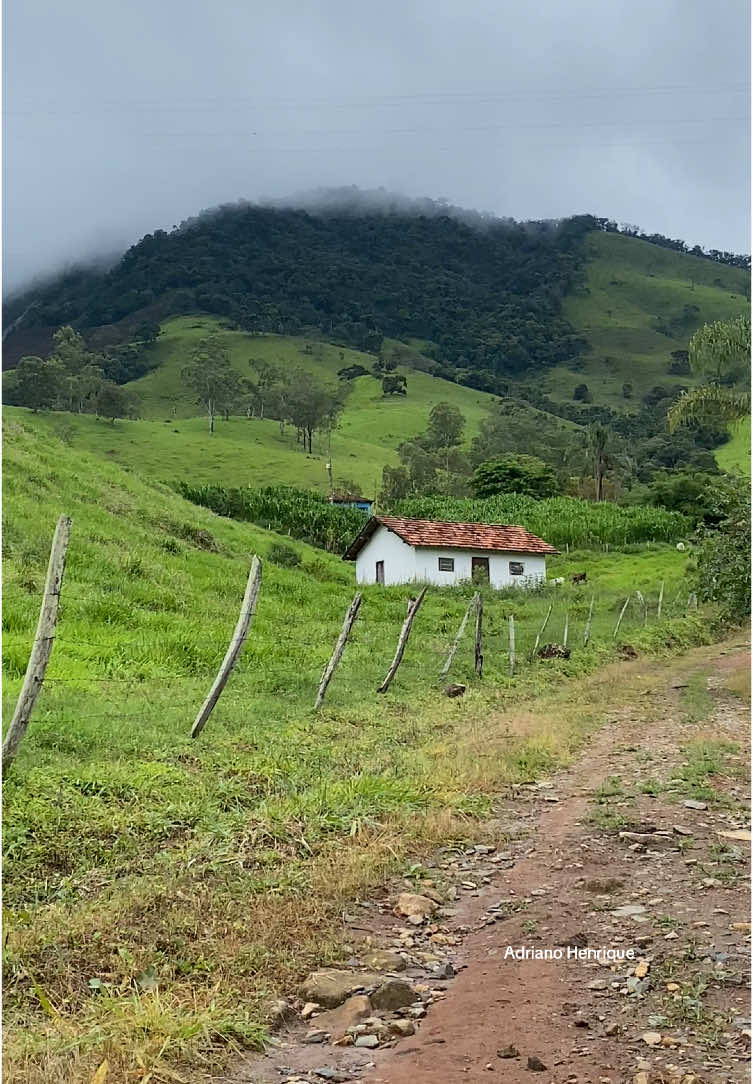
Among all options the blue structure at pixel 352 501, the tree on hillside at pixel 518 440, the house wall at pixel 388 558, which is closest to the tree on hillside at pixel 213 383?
the tree on hillside at pixel 518 440

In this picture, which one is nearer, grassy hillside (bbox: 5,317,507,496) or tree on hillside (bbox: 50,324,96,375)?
grassy hillside (bbox: 5,317,507,496)

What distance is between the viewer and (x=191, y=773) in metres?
8.23

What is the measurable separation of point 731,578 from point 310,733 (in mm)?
9919

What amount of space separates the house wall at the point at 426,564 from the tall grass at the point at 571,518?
9.63m

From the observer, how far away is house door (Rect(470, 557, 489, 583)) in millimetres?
37281

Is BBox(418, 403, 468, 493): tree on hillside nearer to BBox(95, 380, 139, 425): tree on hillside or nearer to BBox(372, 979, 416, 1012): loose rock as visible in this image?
BBox(95, 380, 139, 425): tree on hillside

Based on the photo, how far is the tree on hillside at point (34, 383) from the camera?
86256mm

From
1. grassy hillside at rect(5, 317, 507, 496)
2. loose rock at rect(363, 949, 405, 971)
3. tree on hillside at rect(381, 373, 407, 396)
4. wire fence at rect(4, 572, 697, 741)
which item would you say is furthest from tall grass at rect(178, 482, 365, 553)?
tree on hillside at rect(381, 373, 407, 396)

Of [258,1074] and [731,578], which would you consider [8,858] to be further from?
[731,578]

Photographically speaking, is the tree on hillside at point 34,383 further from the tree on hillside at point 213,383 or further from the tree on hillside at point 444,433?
the tree on hillside at point 444,433

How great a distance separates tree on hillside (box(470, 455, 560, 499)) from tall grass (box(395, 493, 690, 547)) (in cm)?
524

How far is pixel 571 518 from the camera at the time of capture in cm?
4959

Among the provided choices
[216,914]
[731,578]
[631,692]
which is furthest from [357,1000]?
[731,578]

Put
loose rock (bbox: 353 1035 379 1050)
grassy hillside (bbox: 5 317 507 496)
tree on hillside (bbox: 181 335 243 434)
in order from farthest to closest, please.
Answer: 1. tree on hillside (bbox: 181 335 243 434)
2. grassy hillside (bbox: 5 317 507 496)
3. loose rock (bbox: 353 1035 379 1050)
